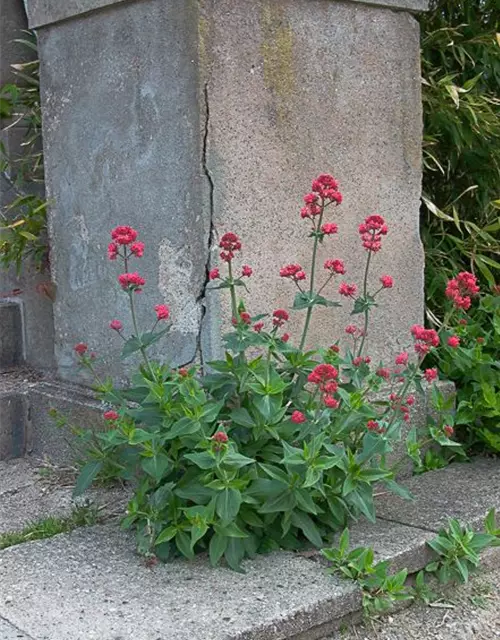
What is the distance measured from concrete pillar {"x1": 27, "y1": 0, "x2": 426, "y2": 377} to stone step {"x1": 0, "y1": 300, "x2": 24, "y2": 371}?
35 cm

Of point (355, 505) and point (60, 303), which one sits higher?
point (60, 303)

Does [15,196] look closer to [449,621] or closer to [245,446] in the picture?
[245,446]

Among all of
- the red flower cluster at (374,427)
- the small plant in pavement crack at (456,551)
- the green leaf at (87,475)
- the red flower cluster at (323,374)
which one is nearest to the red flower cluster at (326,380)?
the red flower cluster at (323,374)

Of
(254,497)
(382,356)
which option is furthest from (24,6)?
(254,497)

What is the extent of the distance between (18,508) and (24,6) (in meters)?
1.96

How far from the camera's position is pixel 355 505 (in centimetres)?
264

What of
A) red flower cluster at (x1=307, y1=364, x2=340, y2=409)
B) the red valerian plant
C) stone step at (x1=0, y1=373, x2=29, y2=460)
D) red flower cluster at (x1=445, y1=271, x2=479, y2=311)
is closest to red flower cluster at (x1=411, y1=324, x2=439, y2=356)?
the red valerian plant

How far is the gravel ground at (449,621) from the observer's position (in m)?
2.58

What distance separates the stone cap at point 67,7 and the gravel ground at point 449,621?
6.48 ft

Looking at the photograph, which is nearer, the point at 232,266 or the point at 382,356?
the point at 232,266

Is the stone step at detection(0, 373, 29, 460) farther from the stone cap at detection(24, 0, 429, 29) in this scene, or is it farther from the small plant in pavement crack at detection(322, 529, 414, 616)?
the small plant in pavement crack at detection(322, 529, 414, 616)

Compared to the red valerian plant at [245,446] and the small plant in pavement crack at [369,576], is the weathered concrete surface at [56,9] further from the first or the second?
the small plant in pavement crack at [369,576]

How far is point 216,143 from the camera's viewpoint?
302 centimetres

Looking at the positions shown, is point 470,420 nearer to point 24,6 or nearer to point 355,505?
point 355,505
